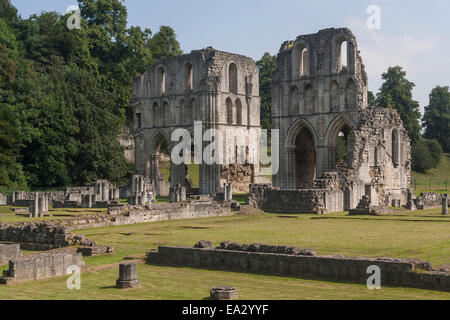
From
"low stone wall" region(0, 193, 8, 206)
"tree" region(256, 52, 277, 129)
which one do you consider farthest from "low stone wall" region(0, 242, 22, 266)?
"tree" region(256, 52, 277, 129)

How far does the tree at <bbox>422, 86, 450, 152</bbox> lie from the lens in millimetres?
82812

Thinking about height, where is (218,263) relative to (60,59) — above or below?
below

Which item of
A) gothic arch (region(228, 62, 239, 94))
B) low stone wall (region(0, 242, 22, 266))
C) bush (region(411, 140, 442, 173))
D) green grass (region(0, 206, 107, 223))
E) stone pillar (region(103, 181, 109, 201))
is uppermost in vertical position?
gothic arch (region(228, 62, 239, 94))

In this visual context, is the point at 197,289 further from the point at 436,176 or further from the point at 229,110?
the point at 436,176

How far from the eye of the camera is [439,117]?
274 ft

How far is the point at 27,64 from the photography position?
55250 mm

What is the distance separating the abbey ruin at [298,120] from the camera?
118ft

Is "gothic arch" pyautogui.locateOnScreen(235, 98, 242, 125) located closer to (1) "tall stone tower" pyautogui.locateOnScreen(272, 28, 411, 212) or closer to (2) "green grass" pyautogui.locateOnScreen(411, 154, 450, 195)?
(1) "tall stone tower" pyautogui.locateOnScreen(272, 28, 411, 212)

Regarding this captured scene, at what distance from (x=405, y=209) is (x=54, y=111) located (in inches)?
1172

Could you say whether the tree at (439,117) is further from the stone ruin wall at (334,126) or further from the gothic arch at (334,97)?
the gothic arch at (334,97)

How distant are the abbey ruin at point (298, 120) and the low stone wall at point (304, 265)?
17400 mm

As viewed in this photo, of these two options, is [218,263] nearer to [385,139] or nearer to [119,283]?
[119,283]

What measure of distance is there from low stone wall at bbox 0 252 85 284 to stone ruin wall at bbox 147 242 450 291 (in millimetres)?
2131
